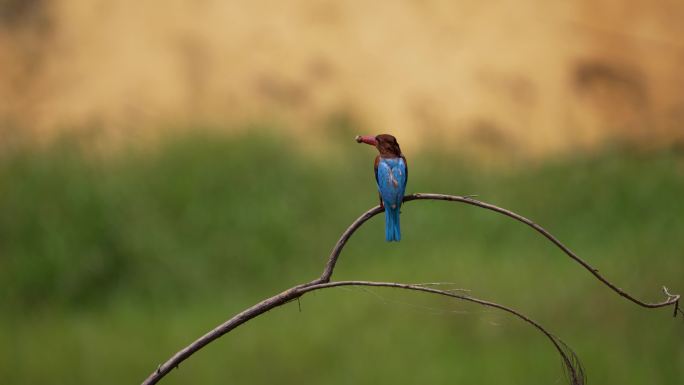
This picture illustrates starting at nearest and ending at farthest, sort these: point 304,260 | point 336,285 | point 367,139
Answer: point 336,285
point 367,139
point 304,260

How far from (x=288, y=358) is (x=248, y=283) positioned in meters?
0.47

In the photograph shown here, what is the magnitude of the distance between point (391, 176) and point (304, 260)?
2.07m

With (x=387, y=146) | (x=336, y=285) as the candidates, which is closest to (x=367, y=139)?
(x=387, y=146)

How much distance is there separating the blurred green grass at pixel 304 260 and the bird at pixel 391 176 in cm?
146

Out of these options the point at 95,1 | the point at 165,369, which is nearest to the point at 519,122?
the point at 95,1

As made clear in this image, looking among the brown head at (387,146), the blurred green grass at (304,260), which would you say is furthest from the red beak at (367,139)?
the blurred green grass at (304,260)

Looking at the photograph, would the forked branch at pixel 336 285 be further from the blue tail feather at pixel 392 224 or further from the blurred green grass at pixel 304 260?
the blurred green grass at pixel 304 260

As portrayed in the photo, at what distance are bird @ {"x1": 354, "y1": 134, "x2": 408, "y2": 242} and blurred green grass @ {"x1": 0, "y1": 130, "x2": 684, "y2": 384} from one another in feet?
4.78

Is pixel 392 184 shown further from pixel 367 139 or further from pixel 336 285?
pixel 336 285

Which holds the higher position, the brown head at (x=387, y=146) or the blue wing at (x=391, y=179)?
the brown head at (x=387, y=146)

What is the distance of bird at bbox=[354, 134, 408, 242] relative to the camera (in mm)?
1061

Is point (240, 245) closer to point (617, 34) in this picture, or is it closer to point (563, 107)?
point (563, 107)

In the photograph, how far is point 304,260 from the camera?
10.2 feet

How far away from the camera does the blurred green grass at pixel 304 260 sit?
2607 millimetres
